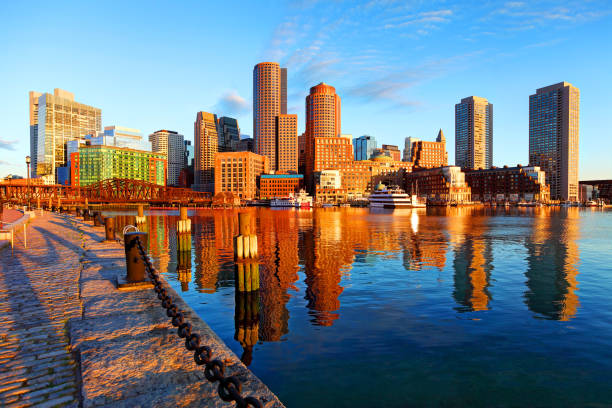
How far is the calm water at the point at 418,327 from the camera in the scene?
8836mm

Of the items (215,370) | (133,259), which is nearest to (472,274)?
(133,259)

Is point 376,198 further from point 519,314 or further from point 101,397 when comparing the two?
point 101,397

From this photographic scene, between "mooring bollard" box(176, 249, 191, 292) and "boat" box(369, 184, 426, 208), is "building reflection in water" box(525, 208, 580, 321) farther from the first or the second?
"boat" box(369, 184, 426, 208)

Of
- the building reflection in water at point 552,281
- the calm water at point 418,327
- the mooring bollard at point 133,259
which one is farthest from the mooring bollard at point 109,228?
the building reflection in water at point 552,281

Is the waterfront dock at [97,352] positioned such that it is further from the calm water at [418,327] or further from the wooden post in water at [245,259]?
the wooden post in water at [245,259]

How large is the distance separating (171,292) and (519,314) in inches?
539

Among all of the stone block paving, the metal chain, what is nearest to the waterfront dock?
the stone block paving

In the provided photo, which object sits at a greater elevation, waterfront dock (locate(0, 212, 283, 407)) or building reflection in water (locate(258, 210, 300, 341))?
waterfront dock (locate(0, 212, 283, 407))

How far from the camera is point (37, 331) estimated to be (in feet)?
26.5

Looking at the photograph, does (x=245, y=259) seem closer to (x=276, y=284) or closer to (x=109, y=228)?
(x=276, y=284)

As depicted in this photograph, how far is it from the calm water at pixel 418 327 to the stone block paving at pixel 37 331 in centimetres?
469

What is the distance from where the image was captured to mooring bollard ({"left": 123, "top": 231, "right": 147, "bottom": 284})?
11875 mm

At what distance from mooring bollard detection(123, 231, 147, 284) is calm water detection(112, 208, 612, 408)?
10.6 ft

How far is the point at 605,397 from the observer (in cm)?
837
